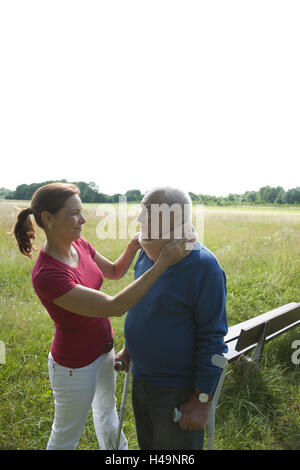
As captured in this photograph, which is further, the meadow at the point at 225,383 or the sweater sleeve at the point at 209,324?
the meadow at the point at 225,383

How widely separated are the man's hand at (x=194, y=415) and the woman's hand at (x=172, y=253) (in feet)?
2.41

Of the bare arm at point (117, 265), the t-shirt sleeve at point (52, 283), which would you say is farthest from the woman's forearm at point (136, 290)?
the bare arm at point (117, 265)

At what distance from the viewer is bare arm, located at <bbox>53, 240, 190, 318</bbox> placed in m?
1.46

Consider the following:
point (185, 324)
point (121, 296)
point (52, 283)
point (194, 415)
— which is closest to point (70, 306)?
point (52, 283)

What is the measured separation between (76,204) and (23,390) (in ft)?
7.21

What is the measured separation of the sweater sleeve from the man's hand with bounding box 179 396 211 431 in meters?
0.09

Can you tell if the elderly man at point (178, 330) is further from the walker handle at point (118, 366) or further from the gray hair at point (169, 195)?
the walker handle at point (118, 366)

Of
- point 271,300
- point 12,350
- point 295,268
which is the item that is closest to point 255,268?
point 295,268

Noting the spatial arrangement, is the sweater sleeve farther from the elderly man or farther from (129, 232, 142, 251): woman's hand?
(129, 232, 142, 251): woman's hand

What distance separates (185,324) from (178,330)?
47 millimetres

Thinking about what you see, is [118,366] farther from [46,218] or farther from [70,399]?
[46,218]

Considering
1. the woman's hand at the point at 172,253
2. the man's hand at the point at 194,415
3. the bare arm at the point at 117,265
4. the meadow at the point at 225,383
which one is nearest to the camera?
the woman's hand at the point at 172,253

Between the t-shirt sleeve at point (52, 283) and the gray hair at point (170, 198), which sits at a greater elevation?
the gray hair at point (170, 198)

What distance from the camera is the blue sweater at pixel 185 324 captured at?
151cm
